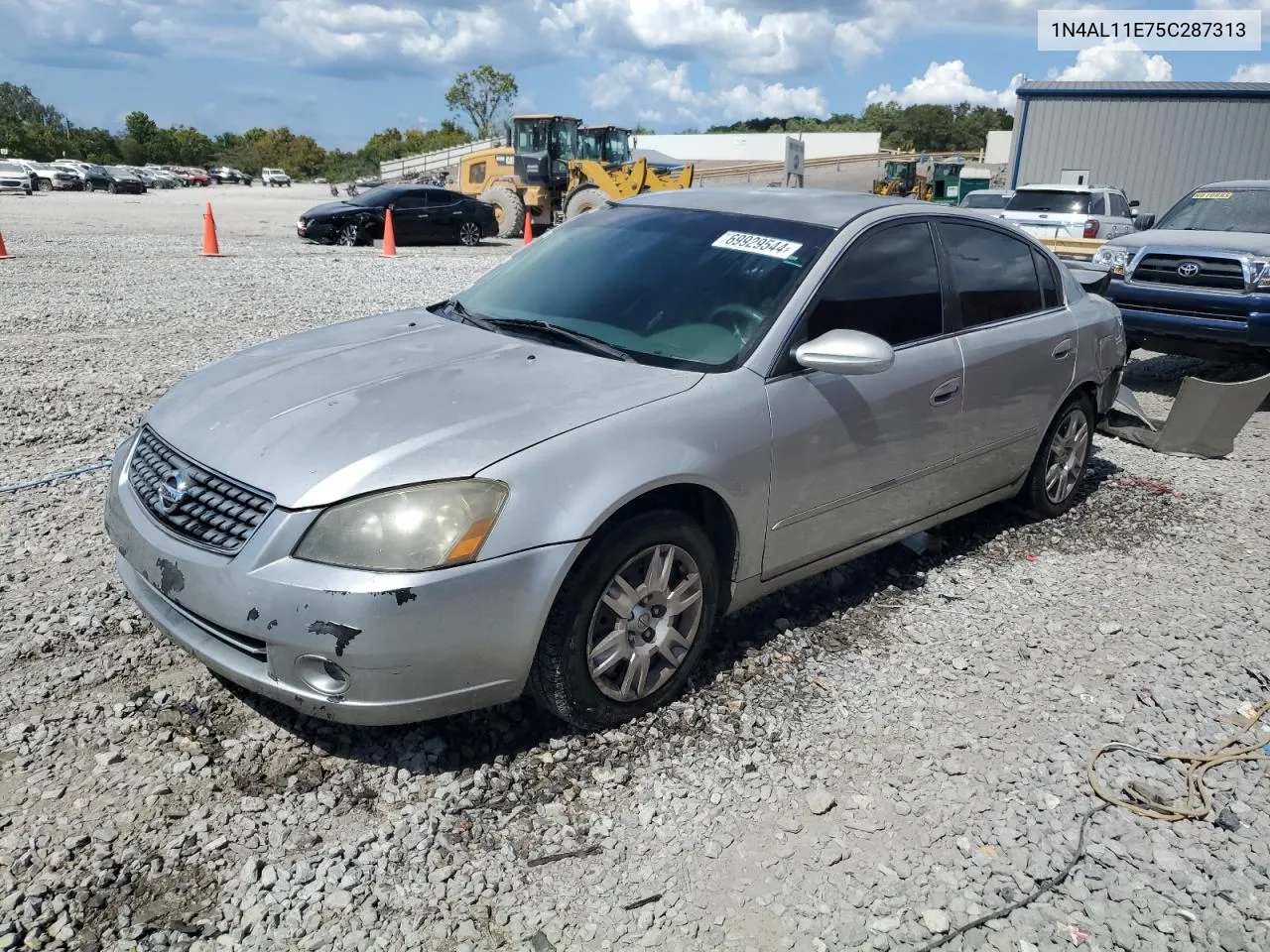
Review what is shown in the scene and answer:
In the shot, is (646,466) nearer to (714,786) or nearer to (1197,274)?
(714,786)

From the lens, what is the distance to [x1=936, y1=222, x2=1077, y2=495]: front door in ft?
14.1

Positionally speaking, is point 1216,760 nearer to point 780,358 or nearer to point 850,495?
point 850,495

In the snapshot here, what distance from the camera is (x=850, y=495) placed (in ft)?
12.4

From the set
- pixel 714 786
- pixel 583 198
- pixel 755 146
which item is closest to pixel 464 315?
pixel 714 786

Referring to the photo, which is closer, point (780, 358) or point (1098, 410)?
point (780, 358)

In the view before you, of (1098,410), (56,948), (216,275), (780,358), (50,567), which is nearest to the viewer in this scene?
(56,948)

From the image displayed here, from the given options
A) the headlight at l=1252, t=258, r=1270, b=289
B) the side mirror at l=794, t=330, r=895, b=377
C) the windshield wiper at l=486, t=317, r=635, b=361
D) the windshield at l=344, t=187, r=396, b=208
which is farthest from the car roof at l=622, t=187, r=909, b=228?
the windshield at l=344, t=187, r=396, b=208

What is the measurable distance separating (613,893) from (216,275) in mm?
13677

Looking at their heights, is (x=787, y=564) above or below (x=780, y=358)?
below

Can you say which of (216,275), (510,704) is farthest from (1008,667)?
(216,275)

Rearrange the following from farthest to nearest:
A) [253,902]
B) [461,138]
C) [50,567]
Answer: [461,138]
[50,567]
[253,902]

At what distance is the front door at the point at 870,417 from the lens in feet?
11.5

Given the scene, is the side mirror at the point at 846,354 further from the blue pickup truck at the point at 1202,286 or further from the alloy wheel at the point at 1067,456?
the blue pickup truck at the point at 1202,286

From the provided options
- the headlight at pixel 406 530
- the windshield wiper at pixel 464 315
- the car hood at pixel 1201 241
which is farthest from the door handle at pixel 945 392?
the car hood at pixel 1201 241
